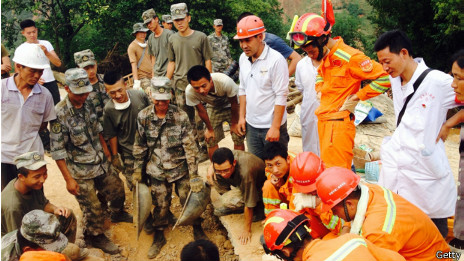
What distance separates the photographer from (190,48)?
568 centimetres

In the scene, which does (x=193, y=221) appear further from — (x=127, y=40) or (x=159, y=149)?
(x=127, y=40)

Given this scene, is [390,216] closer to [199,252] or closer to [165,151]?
[199,252]

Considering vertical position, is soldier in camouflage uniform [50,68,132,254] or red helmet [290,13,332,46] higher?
red helmet [290,13,332,46]

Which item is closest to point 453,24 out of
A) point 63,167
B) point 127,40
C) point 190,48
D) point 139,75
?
point 190,48

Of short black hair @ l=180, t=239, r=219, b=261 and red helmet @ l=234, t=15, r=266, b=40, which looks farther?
red helmet @ l=234, t=15, r=266, b=40

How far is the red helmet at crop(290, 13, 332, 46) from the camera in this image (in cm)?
355

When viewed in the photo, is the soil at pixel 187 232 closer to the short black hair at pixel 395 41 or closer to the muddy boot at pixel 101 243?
the muddy boot at pixel 101 243

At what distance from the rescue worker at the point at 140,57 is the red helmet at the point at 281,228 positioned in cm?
470

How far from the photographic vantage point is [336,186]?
255cm

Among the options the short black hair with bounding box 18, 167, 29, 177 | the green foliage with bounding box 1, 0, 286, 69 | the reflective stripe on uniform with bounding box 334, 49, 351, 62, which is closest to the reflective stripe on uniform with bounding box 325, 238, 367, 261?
the reflective stripe on uniform with bounding box 334, 49, 351, 62

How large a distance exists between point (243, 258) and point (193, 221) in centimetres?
81

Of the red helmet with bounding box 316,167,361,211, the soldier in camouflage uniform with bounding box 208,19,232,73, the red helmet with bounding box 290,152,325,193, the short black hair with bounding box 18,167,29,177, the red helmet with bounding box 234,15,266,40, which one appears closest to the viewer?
the red helmet with bounding box 316,167,361,211

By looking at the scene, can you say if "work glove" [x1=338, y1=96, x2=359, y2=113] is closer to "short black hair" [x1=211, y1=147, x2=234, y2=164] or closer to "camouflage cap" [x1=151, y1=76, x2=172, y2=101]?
"short black hair" [x1=211, y1=147, x2=234, y2=164]

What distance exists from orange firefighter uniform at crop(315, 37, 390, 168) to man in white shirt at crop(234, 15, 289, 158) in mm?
515
